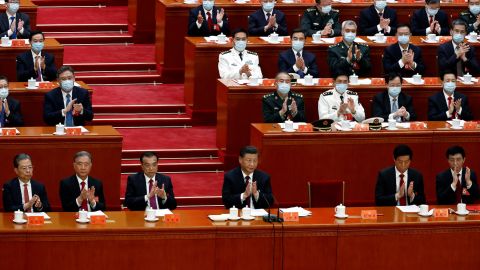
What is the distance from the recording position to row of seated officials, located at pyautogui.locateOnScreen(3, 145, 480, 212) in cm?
1101

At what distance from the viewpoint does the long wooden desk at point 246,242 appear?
400 inches

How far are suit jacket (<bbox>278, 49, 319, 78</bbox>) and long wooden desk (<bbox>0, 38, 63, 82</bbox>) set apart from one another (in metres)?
2.23

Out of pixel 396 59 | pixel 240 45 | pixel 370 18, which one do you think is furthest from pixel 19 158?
pixel 370 18

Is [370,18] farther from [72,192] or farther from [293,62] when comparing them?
[72,192]

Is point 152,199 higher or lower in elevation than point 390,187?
lower

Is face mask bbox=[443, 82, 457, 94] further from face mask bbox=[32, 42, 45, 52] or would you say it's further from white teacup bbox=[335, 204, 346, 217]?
face mask bbox=[32, 42, 45, 52]

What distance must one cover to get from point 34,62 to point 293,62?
8.50 ft

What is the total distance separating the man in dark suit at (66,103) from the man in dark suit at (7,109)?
0.80ft

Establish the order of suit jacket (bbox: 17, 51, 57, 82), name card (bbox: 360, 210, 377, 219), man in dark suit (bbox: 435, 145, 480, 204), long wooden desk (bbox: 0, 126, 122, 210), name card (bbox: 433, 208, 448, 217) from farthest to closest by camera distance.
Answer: suit jacket (bbox: 17, 51, 57, 82) → long wooden desk (bbox: 0, 126, 122, 210) → man in dark suit (bbox: 435, 145, 480, 204) → name card (bbox: 433, 208, 448, 217) → name card (bbox: 360, 210, 377, 219)

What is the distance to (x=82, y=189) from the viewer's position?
11148 mm

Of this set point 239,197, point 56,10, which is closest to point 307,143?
point 239,197

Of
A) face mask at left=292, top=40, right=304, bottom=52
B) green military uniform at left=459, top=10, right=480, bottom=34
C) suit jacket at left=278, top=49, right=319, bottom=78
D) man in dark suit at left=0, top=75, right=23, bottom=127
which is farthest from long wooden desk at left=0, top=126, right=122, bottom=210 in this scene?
green military uniform at left=459, top=10, right=480, bottom=34

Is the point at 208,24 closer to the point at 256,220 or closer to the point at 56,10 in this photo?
the point at 56,10

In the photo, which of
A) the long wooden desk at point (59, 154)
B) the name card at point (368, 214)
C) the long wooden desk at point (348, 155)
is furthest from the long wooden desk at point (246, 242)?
the long wooden desk at point (348, 155)
